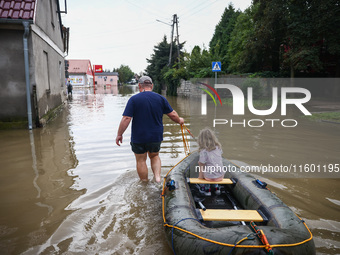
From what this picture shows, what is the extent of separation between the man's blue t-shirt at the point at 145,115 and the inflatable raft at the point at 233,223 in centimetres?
72

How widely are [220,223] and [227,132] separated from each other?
21.3 ft

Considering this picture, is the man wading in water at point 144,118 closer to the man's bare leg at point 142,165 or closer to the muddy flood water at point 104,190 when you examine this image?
the man's bare leg at point 142,165

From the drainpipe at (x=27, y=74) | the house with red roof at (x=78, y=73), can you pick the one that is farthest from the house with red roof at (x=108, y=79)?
the drainpipe at (x=27, y=74)

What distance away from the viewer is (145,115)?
430 centimetres

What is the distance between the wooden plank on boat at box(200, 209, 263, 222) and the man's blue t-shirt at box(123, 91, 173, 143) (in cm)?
168

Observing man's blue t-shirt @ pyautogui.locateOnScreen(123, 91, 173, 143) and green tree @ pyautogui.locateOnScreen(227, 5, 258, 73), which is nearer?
man's blue t-shirt @ pyautogui.locateOnScreen(123, 91, 173, 143)

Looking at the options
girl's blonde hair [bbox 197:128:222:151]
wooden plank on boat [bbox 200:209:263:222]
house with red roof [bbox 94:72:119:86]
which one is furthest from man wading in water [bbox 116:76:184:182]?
house with red roof [bbox 94:72:119:86]

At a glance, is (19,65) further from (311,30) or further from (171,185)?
(311,30)

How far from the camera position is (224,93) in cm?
2164

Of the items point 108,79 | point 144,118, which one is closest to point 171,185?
point 144,118

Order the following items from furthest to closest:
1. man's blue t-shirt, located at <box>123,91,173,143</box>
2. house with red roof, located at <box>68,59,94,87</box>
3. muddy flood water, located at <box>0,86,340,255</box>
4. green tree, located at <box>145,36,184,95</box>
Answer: house with red roof, located at <box>68,59,94,87</box> < green tree, located at <box>145,36,184,95</box> < man's blue t-shirt, located at <box>123,91,173,143</box> < muddy flood water, located at <box>0,86,340,255</box>

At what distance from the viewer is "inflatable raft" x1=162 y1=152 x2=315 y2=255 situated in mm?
2342

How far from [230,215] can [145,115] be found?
6.74 feet

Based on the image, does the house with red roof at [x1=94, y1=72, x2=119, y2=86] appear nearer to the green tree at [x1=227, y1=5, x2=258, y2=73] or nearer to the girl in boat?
the green tree at [x1=227, y1=5, x2=258, y2=73]
